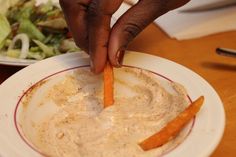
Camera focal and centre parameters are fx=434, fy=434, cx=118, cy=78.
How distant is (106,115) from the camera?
2.56 ft

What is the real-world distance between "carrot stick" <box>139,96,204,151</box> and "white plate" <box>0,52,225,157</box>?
0.02 meters

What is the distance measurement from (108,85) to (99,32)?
0.11 meters

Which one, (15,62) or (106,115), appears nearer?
(106,115)

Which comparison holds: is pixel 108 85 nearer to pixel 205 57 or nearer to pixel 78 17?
pixel 78 17

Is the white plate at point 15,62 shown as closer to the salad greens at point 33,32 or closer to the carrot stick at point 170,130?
the salad greens at point 33,32

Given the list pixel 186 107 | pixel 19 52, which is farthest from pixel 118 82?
pixel 19 52

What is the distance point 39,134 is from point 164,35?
0.55 m

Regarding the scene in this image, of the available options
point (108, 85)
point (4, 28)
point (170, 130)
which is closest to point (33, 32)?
point (4, 28)

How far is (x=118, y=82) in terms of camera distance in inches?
35.9

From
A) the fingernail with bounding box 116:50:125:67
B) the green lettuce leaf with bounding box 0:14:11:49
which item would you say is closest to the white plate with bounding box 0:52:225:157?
the fingernail with bounding box 116:50:125:67

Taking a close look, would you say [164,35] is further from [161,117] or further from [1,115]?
[1,115]

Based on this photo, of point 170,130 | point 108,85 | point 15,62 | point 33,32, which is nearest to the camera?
point 170,130

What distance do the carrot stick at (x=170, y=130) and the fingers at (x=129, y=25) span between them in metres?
0.20

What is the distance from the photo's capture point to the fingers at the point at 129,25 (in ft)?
2.76
